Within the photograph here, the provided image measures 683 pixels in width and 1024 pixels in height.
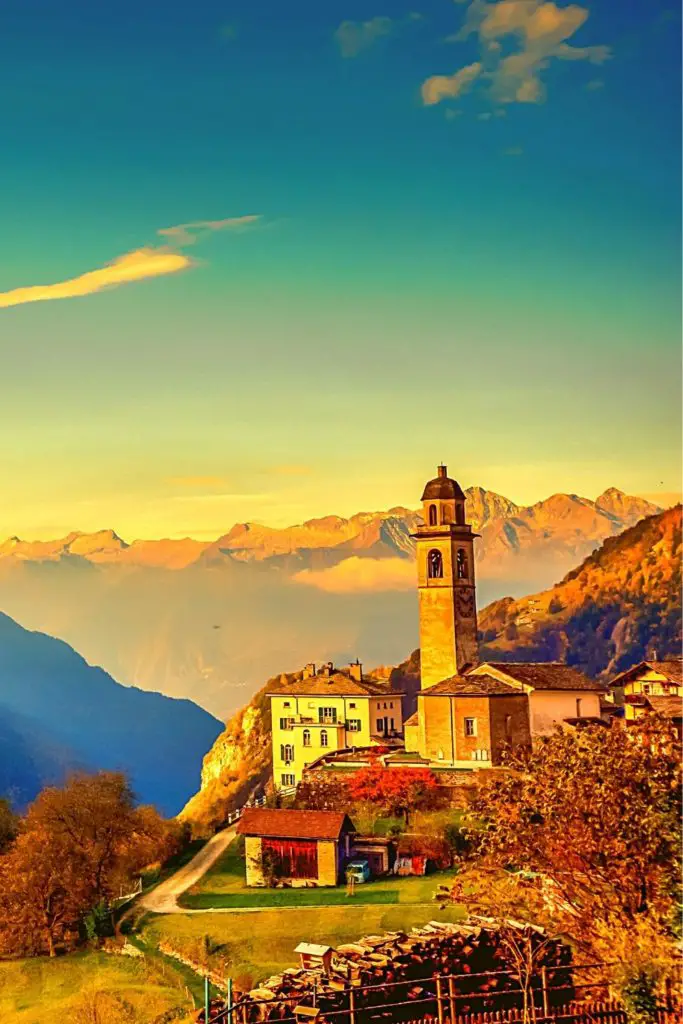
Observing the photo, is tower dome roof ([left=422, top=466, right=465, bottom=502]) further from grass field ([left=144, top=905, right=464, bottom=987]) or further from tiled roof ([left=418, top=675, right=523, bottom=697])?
grass field ([left=144, top=905, right=464, bottom=987])

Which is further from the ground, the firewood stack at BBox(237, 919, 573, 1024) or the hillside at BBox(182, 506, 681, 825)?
the hillside at BBox(182, 506, 681, 825)

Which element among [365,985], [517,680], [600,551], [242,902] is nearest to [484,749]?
[517,680]

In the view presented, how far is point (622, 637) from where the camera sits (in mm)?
85062

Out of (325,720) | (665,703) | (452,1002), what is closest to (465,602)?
(325,720)

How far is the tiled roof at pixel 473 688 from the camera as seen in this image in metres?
45.6

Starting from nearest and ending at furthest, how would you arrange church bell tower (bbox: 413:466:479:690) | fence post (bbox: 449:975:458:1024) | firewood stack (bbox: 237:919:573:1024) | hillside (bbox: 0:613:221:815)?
fence post (bbox: 449:975:458:1024), firewood stack (bbox: 237:919:573:1024), church bell tower (bbox: 413:466:479:690), hillside (bbox: 0:613:221:815)

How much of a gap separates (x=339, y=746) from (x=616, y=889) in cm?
3499

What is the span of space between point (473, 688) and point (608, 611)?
43.2 meters

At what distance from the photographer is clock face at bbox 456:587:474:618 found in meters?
52.3

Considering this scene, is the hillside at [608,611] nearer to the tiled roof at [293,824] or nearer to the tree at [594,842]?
the tiled roof at [293,824]

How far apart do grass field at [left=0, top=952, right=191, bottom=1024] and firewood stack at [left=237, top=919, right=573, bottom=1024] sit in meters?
2.76

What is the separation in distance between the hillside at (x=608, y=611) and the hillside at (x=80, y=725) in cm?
2234

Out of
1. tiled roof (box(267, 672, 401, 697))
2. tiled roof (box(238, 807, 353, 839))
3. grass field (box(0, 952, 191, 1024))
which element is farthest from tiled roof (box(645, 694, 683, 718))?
grass field (box(0, 952, 191, 1024))

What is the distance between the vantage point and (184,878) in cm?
3603
